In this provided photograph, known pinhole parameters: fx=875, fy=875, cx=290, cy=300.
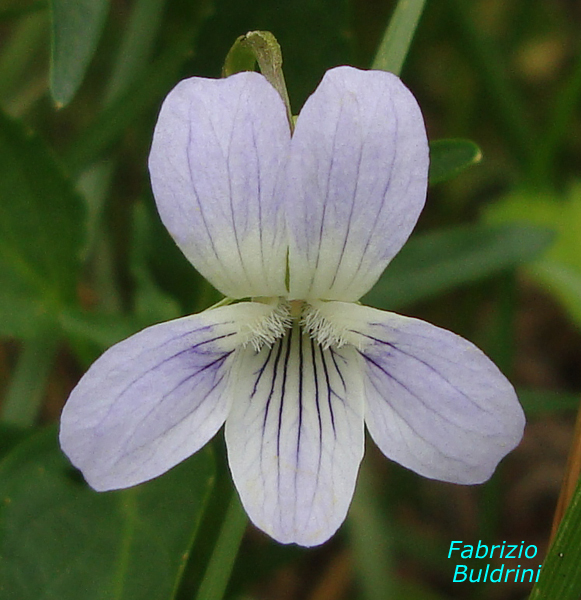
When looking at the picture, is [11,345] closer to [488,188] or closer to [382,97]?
[488,188]

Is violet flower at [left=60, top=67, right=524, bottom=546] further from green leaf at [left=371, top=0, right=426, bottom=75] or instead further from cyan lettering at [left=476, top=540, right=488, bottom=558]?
cyan lettering at [left=476, top=540, right=488, bottom=558]

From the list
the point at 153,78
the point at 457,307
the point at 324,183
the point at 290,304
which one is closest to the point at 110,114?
the point at 153,78

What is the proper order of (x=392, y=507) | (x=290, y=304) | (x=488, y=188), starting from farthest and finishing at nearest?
(x=488, y=188) → (x=392, y=507) → (x=290, y=304)

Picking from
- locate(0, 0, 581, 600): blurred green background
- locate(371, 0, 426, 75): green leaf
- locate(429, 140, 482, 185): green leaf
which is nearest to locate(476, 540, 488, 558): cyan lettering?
locate(0, 0, 581, 600): blurred green background

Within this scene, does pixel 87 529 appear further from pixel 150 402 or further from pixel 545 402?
pixel 545 402

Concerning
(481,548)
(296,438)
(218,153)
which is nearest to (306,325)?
(296,438)

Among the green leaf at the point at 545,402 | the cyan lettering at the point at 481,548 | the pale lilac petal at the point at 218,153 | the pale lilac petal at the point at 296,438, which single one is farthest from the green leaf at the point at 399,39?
the cyan lettering at the point at 481,548

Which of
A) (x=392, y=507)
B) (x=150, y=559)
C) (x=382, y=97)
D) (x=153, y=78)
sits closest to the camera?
(x=382, y=97)

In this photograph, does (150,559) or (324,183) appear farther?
(150,559)
